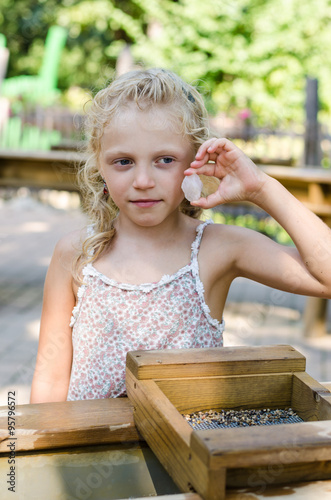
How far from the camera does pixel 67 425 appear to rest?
110 cm

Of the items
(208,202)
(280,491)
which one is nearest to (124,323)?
(208,202)

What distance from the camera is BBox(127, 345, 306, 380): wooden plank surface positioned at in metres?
1.16

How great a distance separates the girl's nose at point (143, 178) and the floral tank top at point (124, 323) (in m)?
0.28

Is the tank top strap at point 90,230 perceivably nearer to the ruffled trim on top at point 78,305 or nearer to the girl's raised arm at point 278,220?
the ruffled trim on top at point 78,305

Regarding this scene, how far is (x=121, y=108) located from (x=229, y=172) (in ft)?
1.07

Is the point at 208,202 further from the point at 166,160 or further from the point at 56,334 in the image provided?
the point at 56,334

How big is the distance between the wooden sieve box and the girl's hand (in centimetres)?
48

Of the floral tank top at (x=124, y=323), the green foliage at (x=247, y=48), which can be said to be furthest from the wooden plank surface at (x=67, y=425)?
the green foliage at (x=247, y=48)

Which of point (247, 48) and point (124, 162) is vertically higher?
point (247, 48)

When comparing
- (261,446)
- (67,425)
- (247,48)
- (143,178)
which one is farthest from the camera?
(247,48)

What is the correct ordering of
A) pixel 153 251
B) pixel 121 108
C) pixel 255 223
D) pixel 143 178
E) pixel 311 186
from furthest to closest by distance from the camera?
pixel 255 223
pixel 311 186
pixel 153 251
pixel 121 108
pixel 143 178

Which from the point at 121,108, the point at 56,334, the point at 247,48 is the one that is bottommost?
the point at 56,334

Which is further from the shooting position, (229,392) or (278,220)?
(278,220)

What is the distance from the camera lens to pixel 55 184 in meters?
4.73
